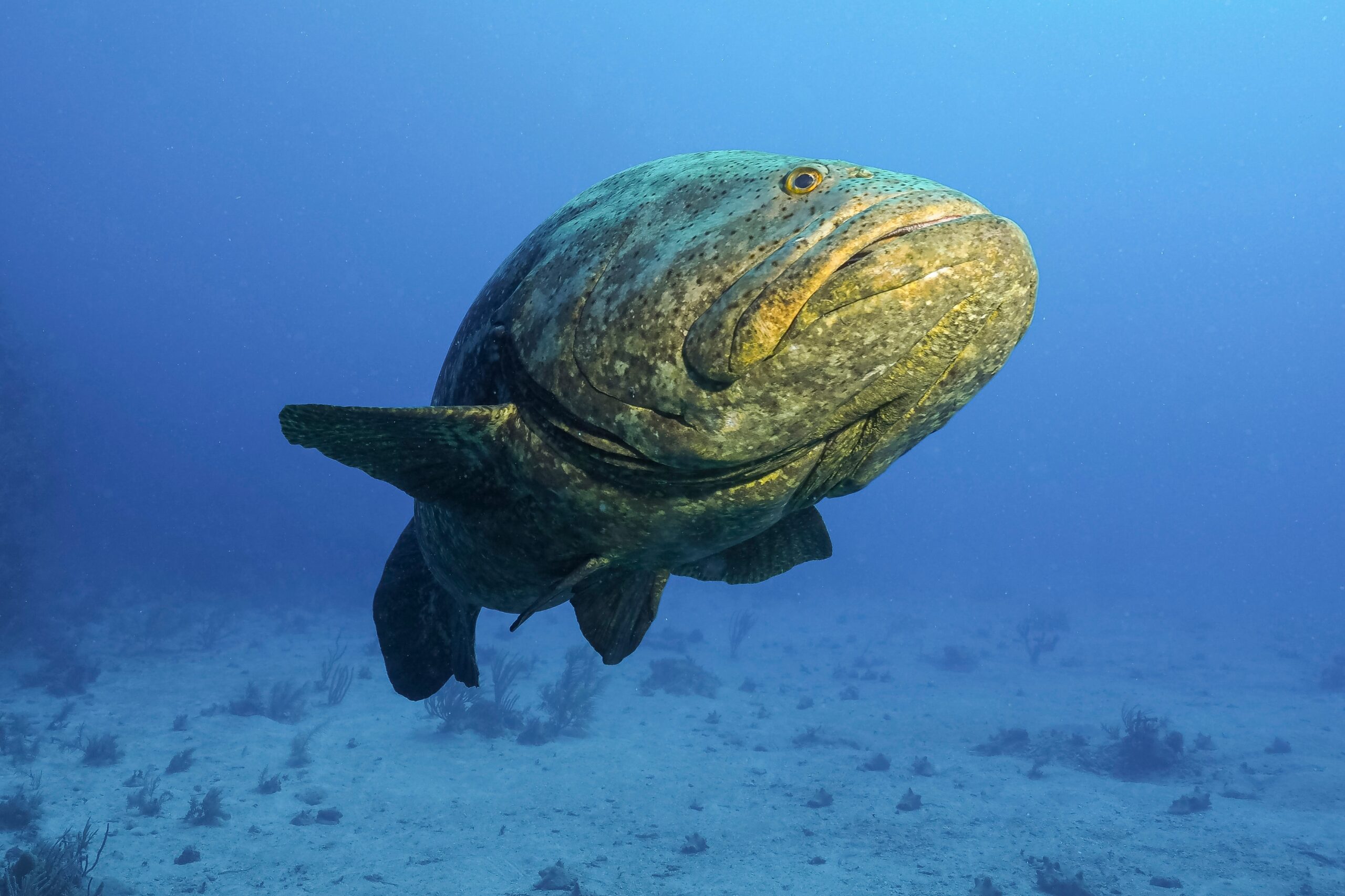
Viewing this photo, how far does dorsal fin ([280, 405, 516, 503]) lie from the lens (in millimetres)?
2115

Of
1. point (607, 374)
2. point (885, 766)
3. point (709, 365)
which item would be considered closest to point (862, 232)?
point (709, 365)

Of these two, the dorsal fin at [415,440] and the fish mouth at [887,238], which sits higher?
the dorsal fin at [415,440]

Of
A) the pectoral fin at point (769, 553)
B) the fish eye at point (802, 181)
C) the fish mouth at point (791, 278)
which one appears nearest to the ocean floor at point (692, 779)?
the pectoral fin at point (769, 553)

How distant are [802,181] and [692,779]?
13.7m

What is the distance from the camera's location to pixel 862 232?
1.70 meters

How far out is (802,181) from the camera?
1932mm

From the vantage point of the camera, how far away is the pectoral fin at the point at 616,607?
9.16ft

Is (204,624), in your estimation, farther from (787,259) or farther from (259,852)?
(787,259)

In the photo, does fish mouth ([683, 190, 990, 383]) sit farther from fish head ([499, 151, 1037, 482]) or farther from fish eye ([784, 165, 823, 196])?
fish eye ([784, 165, 823, 196])

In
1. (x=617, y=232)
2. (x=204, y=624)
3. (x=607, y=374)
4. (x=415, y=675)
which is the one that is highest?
(x=204, y=624)

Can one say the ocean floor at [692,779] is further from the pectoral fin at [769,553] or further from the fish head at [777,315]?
the fish head at [777,315]

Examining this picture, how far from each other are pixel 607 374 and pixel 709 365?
1.15ft

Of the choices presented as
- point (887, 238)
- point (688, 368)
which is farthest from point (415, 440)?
point (887, 238)

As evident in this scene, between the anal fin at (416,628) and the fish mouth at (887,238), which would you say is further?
the anal fin at (416,628)
